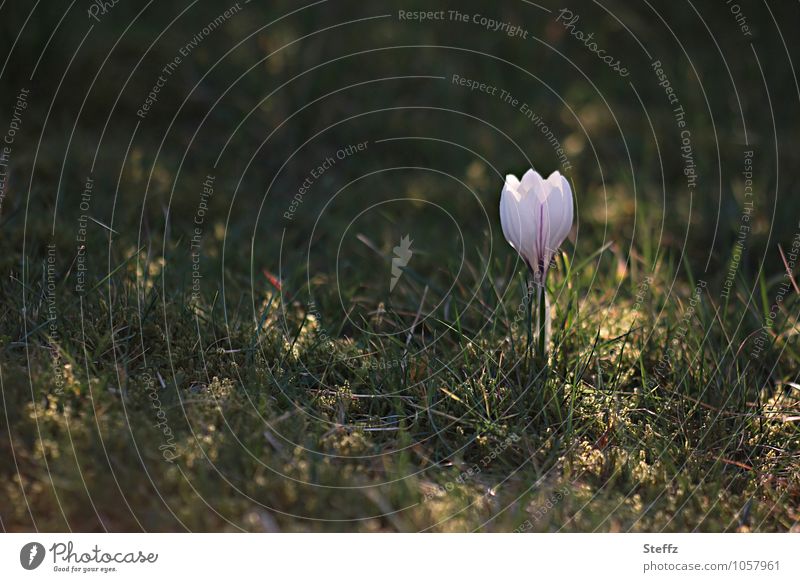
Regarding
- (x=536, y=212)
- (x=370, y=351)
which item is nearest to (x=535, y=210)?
(x=536, y=212)

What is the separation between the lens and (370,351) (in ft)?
8.89

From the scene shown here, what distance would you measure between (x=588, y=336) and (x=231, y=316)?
47.7 inches

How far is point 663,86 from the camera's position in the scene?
181 inches

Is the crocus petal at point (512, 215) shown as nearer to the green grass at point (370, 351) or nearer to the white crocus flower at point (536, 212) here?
the white crocus flower at point (536, 212)

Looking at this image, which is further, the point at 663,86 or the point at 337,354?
the point at 663,86

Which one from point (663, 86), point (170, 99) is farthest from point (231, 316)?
point (663, 86)

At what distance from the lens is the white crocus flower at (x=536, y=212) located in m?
2.43

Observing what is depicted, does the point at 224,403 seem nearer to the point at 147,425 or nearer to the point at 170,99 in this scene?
the point at 147,425
